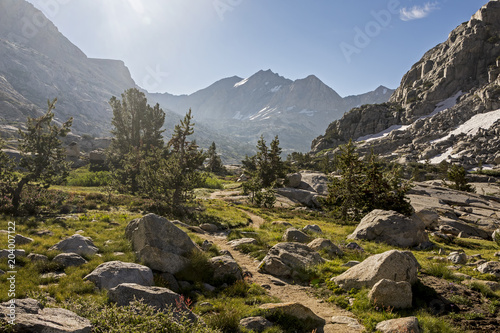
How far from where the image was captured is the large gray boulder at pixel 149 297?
7.57 metres

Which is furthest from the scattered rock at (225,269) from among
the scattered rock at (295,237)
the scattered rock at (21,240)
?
the scattered rock at (21,240)

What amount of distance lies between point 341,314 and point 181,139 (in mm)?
24153

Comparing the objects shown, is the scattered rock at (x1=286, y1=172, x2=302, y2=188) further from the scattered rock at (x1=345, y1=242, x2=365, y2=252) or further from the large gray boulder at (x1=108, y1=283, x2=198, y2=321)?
the large gray boulder at (x1=108, y1=283, x2=198, y2=321)

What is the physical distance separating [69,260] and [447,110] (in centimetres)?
17689

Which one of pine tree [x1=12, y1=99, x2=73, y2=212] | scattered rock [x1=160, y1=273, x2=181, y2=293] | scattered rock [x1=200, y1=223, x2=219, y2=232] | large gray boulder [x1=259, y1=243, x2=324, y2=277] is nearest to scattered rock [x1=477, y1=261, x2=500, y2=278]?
large gray boulder [x1=259, y1=243, x2=324, y2=277]

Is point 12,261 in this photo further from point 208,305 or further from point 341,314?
point 341,314

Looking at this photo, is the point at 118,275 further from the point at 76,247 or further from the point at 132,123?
the point at 132,123

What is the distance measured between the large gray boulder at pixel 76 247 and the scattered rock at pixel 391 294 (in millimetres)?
12494

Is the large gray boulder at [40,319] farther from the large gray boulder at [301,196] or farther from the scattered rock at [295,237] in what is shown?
the large gray boulder at [301,196]

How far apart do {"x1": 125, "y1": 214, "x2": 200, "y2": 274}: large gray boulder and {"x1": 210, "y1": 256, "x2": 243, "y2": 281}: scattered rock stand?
1.42m

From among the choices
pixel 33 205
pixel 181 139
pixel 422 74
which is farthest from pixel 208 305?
pixel 422 74

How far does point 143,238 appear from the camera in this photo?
41.4 ft

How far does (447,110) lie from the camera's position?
139m

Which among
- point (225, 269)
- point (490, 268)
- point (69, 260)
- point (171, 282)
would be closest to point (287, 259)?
point (225, 269)
